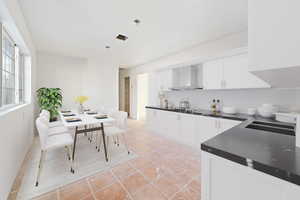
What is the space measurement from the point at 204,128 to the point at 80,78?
14.3 feet

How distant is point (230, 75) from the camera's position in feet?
8.45

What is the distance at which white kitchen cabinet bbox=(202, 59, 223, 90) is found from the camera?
8.93 ft

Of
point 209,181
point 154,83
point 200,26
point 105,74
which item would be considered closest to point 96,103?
point 105,74

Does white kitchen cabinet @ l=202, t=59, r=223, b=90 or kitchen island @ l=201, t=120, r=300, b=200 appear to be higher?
white kitchen cabinet @ l=202, t=59, r=223, b=90

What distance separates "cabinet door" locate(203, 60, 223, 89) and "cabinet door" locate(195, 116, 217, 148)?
0.77m

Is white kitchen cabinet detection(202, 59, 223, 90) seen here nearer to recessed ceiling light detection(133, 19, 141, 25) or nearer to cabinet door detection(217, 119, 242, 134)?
cabinet door detection(217, 119, 242, 134)

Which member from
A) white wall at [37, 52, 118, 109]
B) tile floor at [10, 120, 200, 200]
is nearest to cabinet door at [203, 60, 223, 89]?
tile floor at [10, 120, 200, 200]

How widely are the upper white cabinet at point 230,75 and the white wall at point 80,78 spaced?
3657 mm

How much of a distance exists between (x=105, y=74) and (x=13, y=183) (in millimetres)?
3978

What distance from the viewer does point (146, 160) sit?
7.58 feet

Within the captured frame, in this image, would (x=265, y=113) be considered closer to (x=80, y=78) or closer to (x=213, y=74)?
(x=213, y=74)

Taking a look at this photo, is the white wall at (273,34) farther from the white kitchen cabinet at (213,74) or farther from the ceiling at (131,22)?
the white kitchen cabinet at (213,74)

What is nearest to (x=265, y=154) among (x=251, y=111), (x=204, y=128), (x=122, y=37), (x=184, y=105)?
(x=204, y=128)

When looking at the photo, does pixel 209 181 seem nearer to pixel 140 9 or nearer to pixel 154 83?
pixel 140 9
